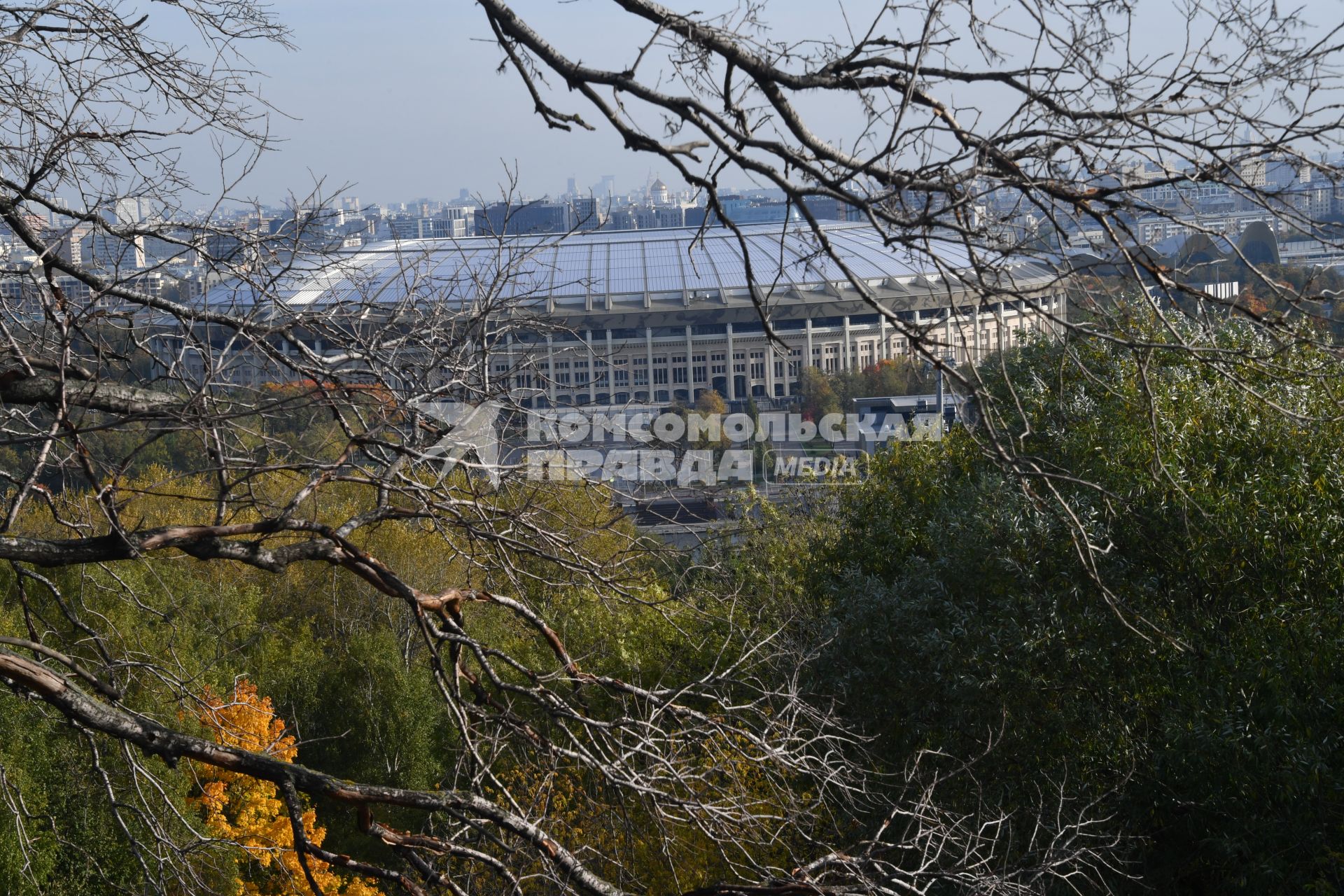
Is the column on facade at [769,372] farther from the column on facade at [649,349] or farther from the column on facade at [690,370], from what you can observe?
the column on facade at [649,349]

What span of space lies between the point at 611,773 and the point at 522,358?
1666 mm

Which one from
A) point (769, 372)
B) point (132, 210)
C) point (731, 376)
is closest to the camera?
point (132, 210)

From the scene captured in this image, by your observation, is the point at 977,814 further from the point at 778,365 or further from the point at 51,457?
the point at 778,365

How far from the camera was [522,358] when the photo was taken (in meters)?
4.28

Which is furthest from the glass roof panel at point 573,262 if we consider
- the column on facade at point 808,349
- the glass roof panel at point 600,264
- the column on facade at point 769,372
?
the column on facade at point 808,349

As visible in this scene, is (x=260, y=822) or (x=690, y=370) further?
(x=690, y=370)

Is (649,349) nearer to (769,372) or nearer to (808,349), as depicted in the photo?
(769,372)

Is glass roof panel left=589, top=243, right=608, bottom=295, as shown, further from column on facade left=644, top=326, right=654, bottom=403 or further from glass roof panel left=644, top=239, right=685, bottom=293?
column on facade left=644, top=326, right=654, bottom=403

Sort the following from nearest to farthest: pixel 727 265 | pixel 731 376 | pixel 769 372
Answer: pixel 727 265
pixel 731 376
pixel 769 372

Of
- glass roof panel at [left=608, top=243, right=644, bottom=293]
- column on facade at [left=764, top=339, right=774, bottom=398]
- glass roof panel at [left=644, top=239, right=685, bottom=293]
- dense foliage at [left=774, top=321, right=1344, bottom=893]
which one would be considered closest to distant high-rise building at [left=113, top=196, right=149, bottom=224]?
dense foliage at [left=774, top=321, right=1344, bottom=893]

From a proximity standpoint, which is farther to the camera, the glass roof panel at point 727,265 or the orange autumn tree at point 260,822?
the glass roof panel at point 727,265

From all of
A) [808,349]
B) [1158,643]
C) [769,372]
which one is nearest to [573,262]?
[769,372]

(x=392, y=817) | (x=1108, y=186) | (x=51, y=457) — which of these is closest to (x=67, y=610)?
(x=51, y=457)

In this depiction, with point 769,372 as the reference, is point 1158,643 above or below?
above
